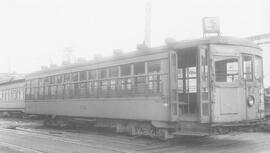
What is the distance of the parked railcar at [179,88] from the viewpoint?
9.62 meters

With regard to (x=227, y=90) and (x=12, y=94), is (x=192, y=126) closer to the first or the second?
(x=227, y=90)

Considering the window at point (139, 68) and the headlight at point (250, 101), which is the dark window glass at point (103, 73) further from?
the headlight at point (250, 101)

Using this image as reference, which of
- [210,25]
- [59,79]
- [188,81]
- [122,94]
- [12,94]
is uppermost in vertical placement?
[210,25]

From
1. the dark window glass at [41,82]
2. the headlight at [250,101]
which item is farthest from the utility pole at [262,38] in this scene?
the headlight at [250,101]

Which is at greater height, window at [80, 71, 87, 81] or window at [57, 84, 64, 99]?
window at [80, 71, 87, 81]

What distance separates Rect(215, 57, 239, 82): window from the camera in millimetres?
9797

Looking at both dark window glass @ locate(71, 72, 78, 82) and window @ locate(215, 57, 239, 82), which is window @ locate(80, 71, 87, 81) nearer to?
dark window glass @ locate(71, 72, 78, 82)

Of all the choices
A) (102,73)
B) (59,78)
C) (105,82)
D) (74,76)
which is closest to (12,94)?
(59,78)

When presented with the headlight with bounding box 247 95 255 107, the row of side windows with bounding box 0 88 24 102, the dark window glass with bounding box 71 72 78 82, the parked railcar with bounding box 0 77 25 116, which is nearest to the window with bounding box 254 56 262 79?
the headlight with bounding box 247 95 255 107

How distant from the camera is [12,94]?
25.9 m

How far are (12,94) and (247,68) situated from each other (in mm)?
20073

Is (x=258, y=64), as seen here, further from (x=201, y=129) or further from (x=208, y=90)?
(x=201, y=129)

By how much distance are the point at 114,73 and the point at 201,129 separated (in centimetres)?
414

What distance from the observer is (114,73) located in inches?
490
